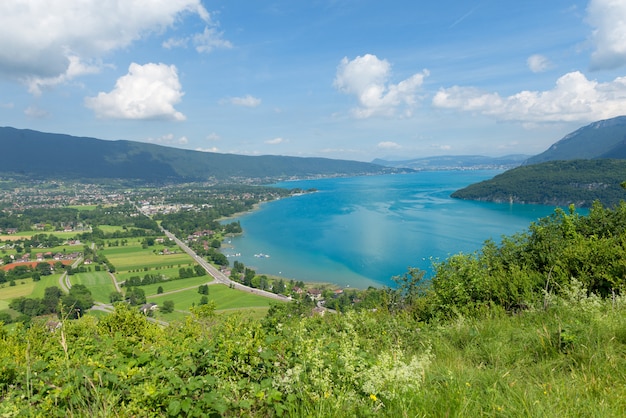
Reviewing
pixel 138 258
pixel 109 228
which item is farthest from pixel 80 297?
pixel 109 228

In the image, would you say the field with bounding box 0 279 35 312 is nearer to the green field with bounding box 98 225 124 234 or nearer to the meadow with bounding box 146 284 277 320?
the meadow with bounding box 146 284 277 320

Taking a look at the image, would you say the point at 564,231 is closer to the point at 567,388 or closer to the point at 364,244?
the point at 567,388

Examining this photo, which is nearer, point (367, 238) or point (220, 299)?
point (220, 299)

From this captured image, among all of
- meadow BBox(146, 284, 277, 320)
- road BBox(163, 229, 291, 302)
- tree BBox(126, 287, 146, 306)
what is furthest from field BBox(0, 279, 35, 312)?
road BBox(163, 229, 291, 302)

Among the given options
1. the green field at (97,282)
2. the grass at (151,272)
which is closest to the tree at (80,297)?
the green field at (97,282)

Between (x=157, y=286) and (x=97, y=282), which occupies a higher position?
(x=97, y=282)

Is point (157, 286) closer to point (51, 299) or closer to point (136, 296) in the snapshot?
point (136, 296)
